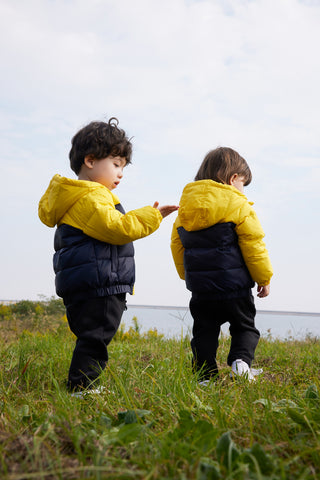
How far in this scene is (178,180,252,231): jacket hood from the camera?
3041 millimetres

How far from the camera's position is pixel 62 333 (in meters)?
5.62

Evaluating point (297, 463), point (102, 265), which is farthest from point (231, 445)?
point (102, 265)

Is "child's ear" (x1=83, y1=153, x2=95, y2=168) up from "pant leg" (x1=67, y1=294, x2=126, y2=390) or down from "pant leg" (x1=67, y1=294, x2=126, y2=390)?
up

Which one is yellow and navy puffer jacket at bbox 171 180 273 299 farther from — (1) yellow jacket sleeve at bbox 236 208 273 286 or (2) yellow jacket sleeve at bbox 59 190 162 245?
(2) yellow jacket sleeve at bbox 59 190 162 245

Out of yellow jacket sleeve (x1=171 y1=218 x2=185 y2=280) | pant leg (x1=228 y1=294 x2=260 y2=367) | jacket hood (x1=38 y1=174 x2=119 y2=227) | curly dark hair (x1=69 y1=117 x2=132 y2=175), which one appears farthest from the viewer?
yellow jacket sleeve (x1=171 y1=218 x2=185 y2=280)

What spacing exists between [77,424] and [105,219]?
4.75 ft

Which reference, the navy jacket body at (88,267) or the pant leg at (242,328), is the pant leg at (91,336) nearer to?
the navy jacket body at (88,267)

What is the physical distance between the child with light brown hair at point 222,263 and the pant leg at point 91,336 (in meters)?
0.72

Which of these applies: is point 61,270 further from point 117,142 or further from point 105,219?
point 117,142

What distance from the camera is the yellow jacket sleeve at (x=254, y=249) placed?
3059 millimetres

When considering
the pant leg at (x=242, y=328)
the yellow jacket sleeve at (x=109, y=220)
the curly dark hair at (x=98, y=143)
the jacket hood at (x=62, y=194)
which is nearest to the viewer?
the yellow jacket sleeve at (x=109, y=220)

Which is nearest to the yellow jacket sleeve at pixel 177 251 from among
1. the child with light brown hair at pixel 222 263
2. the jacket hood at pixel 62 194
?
the child with light brown hair at pixel 222 263

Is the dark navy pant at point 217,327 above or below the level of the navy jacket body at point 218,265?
below

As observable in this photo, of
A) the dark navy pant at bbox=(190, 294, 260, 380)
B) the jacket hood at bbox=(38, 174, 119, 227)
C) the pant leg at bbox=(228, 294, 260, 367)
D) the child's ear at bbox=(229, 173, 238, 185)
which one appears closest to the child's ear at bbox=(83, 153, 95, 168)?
the jacket hood at bbox=(38, 174, 119, 227)
